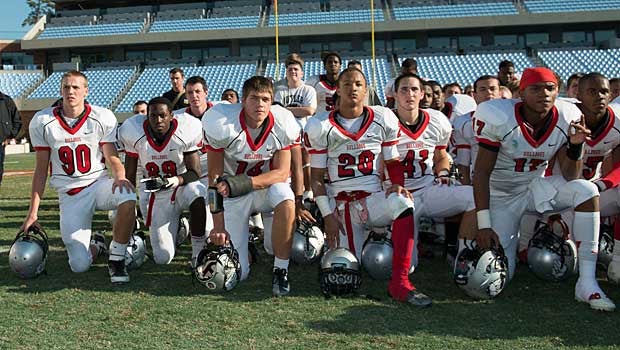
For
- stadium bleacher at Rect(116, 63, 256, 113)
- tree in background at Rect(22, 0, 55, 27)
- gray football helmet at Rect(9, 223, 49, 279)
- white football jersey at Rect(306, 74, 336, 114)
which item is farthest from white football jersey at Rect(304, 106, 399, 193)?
tree in background at Rect(22, 0, 55, 27)

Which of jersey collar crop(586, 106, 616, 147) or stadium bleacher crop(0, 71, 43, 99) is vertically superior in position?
stadium bleacher crop(0, 71, 43, 99)

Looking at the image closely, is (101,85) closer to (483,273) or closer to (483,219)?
(483,219)

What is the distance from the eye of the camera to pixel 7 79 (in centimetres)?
3109

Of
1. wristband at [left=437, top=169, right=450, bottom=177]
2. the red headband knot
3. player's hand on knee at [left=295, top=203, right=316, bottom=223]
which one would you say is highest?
the red headband knot

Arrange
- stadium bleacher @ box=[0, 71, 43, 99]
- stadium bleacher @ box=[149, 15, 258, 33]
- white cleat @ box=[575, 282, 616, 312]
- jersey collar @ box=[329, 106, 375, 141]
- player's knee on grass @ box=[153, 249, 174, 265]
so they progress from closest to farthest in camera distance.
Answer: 1. white cleat @ box=[575, 282, 616, 312]
2. jersey collar @ box=[329, 106, 375, 141]
3. player's knee on grass @ box=[153, 249, 174, 265]
4. stadium bleacher @ box=[149, 15, 258, 33]
5. stadium bleacher @ box=[0, 71, 43, 99]

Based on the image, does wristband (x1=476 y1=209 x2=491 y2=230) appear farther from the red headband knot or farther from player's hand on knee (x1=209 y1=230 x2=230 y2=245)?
player's hand on knee (x1=209 y1=230 x2=230 y2=245)

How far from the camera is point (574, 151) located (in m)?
4.28

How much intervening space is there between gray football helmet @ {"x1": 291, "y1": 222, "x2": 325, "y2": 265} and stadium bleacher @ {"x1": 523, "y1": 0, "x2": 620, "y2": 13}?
78.1ft

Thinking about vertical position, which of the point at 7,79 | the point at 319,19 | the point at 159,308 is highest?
the point at 319,19

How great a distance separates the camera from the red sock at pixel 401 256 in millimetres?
4211

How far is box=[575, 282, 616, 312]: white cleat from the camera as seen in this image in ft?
12.5

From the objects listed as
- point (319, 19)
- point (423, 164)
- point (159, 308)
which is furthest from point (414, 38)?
point (159, 308)

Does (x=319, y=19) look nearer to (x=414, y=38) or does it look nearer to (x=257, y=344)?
(x=414, y=38)

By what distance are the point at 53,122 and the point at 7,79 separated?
29446 millimetres
